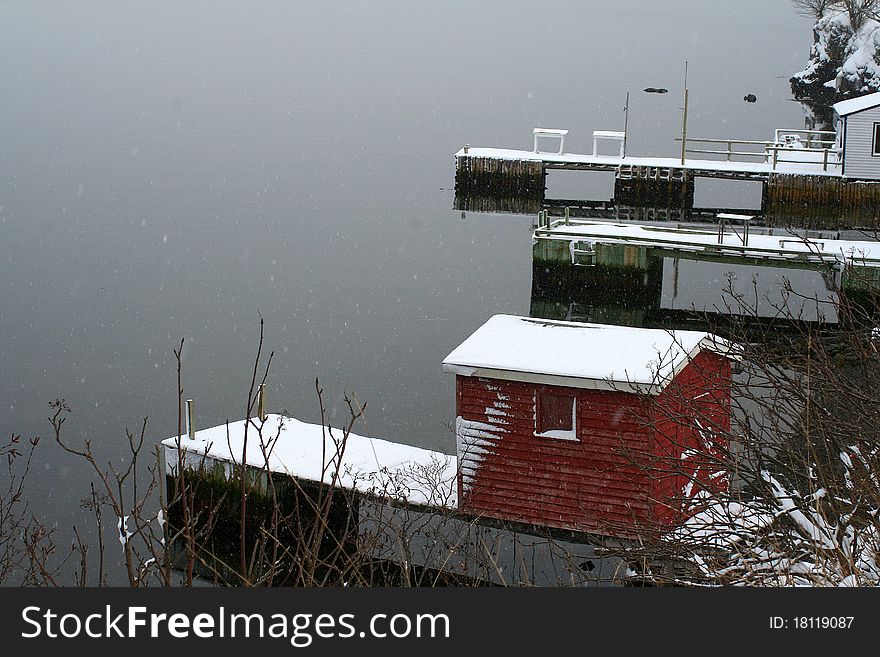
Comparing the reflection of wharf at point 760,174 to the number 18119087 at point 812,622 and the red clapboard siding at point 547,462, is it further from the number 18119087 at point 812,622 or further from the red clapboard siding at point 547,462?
the number 18119087 at point 812,622

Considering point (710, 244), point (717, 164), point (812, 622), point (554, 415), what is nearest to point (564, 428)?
point (554, 415)

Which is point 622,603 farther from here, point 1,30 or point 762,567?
point 1,30

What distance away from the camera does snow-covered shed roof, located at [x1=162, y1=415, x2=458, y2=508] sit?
1481cm

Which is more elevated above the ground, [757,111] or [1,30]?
[1,30]

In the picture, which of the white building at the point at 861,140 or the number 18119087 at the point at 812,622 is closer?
the number 18119087 at the point at 812,622

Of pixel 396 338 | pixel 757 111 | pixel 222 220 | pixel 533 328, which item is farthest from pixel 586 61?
pixel 533 328

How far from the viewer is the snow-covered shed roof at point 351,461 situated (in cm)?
1481

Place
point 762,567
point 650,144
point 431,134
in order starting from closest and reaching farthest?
point 762,567 < point 650,144 < point 431,134

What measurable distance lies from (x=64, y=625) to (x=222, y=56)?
361 feet

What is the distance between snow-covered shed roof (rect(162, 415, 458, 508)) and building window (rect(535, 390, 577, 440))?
160cm

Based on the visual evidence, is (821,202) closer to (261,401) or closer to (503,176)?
(503,176)

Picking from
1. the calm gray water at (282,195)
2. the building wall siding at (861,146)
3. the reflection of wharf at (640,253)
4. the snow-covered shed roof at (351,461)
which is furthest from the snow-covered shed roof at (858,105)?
the snow-covered shed roof at (351,461)

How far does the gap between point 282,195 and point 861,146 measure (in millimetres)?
25367

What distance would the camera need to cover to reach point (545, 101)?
7888 centimetres
